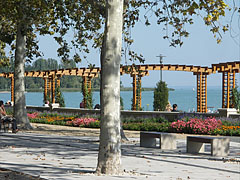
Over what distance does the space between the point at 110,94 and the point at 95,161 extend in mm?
2570

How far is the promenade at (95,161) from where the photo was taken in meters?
9.41

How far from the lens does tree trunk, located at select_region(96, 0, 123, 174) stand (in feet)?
30.4

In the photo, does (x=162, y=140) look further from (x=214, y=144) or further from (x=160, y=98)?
(x=160, y=98)

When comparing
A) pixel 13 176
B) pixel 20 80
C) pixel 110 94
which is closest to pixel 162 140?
pixel 110 94

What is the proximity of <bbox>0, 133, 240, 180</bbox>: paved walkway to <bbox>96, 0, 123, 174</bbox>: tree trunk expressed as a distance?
1.17 ft

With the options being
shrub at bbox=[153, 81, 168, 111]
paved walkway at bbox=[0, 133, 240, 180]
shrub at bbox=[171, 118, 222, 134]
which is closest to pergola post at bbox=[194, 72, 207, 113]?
shrub at bbox=[153, 81, 168, 111]

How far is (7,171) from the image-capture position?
31.5ft

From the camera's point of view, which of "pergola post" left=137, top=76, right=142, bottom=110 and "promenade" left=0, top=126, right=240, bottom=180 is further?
"pergola post" left=137, top=76, right=142, bottom=110

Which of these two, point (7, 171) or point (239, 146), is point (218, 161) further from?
point (7, 171)

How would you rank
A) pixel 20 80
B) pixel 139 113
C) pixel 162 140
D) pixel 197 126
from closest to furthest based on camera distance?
pixel 162 140 → pixel 197 126 → pixel 20 80 → pixel 139 113

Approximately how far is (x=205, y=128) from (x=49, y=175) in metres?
12.2

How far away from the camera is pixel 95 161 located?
11.3 metres

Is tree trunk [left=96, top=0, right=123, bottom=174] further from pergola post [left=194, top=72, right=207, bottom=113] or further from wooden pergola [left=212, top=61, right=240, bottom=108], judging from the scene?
pergola post [left=194, top=72, right=207, bottom=113]

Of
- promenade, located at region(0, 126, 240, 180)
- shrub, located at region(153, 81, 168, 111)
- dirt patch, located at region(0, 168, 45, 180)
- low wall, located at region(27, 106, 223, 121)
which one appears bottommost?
promenade, located at region(0, 126, 240, 180)
